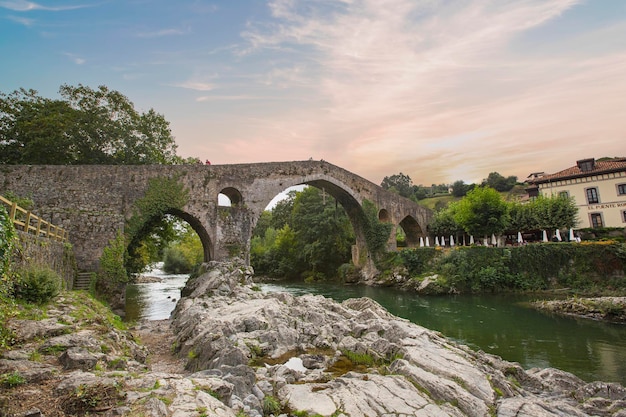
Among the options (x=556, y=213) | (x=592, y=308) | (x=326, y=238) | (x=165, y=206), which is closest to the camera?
(x=592, y=308)

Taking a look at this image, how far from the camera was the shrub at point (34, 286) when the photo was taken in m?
7.46

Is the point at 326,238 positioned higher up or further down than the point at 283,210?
further down

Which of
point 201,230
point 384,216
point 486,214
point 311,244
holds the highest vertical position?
A: point 384,216

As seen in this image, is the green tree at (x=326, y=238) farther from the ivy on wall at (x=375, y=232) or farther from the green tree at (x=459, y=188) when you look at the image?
the green tree at (x=459, y=188)

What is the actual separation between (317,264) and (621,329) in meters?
27.6

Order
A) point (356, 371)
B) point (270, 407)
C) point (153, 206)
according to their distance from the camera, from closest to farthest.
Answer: point (270, 407) → point (356, 371) → point (153, 206)

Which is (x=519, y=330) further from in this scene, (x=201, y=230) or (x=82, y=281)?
(x=82, y=281)

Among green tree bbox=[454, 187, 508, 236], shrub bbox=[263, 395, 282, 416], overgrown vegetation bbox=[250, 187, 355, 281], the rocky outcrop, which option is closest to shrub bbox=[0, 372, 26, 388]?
the rocky outcrop

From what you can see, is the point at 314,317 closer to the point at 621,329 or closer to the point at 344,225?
the point at 621,329

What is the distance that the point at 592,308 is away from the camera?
49.9 feet

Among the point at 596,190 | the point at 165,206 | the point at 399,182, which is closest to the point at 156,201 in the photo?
the point at 165,206

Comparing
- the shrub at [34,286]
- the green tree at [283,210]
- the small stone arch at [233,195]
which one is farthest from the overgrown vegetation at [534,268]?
the green tree at [283,210]

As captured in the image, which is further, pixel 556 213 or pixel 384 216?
pixel 384 216

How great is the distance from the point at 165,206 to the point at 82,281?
17.3ft
